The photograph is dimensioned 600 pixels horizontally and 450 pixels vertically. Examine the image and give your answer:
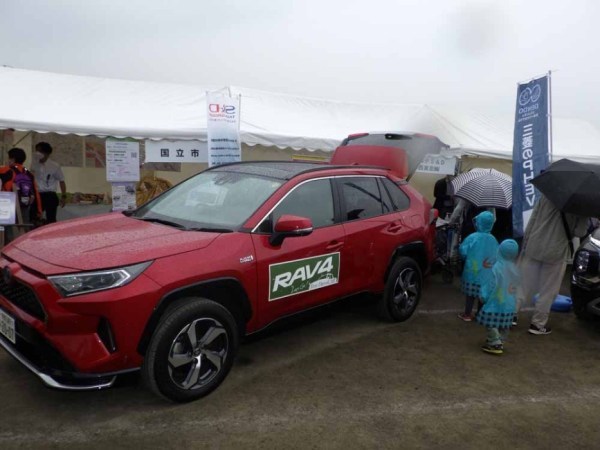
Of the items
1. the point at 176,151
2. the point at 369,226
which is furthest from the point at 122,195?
the point at 369,226

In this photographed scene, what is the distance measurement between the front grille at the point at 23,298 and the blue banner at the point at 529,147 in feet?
19.0

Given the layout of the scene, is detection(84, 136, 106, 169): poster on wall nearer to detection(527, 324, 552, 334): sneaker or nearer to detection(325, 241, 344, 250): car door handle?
detection(325, 241, 344, 250): car door handle

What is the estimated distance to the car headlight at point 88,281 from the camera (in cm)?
269

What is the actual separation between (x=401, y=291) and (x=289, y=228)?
203 cm

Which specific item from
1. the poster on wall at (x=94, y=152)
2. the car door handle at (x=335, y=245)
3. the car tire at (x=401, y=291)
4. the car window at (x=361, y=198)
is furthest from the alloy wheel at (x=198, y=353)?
the poster on wall at (x=94, y=152)

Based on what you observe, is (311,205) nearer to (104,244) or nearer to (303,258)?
(303,258)

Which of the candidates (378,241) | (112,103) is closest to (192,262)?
(378,241)

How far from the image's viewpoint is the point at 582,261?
16.0 ft

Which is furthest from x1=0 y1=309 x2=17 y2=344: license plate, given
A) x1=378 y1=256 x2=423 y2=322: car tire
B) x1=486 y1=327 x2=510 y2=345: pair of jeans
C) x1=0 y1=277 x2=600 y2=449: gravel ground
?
x1=486 y1=327 x2=510 y2=345: pair of jeans

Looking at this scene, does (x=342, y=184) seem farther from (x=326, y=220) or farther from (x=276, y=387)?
(x=276, y=387)

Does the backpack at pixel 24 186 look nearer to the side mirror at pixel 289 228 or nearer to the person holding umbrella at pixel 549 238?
the side mirror at pixel 289 228

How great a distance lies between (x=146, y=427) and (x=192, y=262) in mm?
1056

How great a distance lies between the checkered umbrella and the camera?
6.40m

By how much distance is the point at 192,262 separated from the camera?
303 cm
